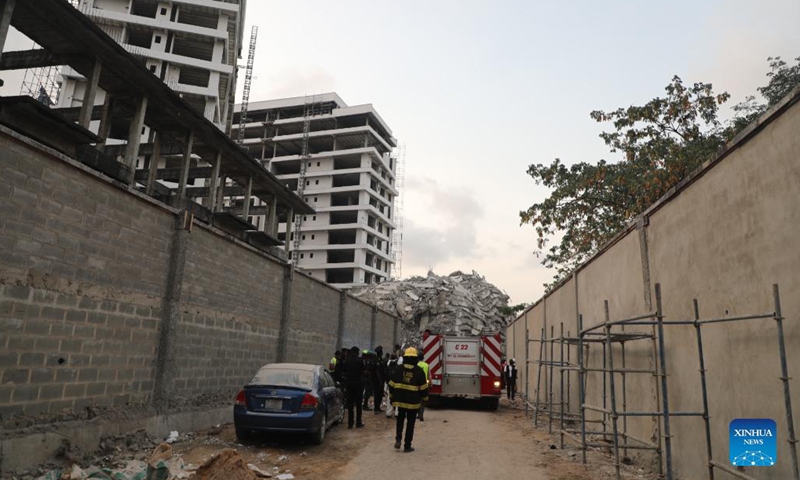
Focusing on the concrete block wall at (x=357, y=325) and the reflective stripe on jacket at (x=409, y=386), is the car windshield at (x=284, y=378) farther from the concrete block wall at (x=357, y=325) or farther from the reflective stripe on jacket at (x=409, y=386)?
the concrete block wall at (x=357, y=325)

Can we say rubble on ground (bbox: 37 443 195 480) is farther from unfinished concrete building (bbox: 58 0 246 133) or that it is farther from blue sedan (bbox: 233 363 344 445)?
unfinished concrete building (bbox: 58 0 246 133)

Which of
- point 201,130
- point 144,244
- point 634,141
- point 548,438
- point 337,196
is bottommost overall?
point 548,438

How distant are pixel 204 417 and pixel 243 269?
3.91 metres

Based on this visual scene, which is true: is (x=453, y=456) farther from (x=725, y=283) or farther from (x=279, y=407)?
(x=725, y=283)

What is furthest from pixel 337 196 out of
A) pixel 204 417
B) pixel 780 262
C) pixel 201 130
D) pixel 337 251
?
pixel 780 262

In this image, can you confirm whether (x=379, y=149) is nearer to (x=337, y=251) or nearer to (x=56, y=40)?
(x=337, y=251)

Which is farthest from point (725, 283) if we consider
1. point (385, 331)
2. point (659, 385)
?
point (385, 331)

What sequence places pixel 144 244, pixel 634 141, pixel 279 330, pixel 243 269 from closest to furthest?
pixel 144 244 < pixel 243 269 < pixel 279 330 < pixel 634 141

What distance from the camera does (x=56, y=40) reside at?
13.7 metres

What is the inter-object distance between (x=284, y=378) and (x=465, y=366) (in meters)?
9.13

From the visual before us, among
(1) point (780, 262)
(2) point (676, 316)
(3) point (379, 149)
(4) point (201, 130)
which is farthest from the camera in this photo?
(3) point (379, 149)

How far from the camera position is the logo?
440cm

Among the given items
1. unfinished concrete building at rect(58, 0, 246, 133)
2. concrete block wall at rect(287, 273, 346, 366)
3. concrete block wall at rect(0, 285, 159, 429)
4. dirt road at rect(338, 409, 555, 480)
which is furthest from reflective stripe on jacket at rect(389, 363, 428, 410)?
unfinished concrete building at rect(58, 0, 246, 133)

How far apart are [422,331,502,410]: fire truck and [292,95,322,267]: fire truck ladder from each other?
5109cm
